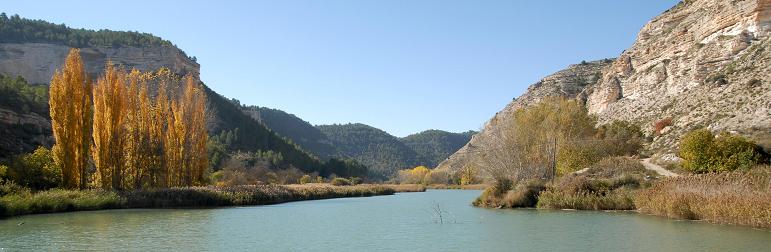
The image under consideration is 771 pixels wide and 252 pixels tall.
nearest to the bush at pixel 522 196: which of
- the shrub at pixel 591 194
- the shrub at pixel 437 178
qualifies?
the shrub at pixel 591 194

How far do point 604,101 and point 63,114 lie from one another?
2440 inches

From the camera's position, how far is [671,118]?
51.8 metres

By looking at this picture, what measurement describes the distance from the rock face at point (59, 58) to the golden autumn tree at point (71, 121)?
65.4 m

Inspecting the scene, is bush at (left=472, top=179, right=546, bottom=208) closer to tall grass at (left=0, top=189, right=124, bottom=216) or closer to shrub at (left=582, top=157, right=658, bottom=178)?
shrub at (left=582, top=157, right=658, bottom=178)

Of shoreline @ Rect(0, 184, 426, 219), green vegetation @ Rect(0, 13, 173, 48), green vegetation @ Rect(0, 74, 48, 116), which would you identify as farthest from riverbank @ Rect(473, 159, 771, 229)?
green vegetation @ Rect(0, 13, 173, 48)

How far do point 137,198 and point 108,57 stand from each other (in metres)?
78.3

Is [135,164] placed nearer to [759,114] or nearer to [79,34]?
[759,114]

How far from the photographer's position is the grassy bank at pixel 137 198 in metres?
26.2

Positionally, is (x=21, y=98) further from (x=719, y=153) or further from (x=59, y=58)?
(x=719, y=153)

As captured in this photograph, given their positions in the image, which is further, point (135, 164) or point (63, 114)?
point (135, 164)

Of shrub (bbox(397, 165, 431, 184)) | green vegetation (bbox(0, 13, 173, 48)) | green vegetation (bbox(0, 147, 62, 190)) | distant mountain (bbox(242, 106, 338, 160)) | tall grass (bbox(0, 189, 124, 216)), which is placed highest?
green vegetation (bbox(0, 13, 173, 48))

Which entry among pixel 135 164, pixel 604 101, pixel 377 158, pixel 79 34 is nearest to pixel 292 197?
pixel 135 164

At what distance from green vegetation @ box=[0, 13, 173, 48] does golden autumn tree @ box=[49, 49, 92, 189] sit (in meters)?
76.7

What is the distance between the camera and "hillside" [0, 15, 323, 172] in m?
92.9
